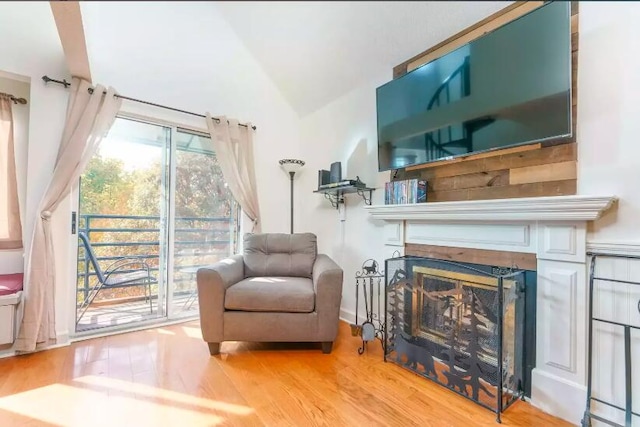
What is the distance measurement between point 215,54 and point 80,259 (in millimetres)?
2323

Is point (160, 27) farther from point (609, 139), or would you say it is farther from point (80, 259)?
point (80, 259)

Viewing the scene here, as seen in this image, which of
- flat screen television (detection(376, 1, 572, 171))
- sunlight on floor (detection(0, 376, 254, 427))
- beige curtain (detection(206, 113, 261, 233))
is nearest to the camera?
flat screen television (detection(376, 1, 572, 171))

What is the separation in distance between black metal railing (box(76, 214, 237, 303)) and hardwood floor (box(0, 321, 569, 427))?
668 millimetres

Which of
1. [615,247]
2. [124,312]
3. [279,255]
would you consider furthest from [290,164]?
[615,247]

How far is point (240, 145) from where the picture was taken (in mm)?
2805

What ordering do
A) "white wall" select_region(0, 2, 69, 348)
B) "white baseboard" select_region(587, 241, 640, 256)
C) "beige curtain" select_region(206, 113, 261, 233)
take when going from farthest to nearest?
"beige curtain" select_region(206, 113, 261, 233) → "white wall" select_region(0, 2, 69, 348) → "white baseboard" select_region(587, 241, 640, 256)

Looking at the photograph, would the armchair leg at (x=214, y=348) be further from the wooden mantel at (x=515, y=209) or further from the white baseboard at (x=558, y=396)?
the white baseboard at (x=558, y=396)

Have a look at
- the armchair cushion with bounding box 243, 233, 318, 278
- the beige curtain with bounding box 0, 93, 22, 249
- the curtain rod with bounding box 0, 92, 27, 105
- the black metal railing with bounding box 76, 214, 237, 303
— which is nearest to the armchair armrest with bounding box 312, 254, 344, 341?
the armchair cushion with bounding box 243, 233, 318, 278

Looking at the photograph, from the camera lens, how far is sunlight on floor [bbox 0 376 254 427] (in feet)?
4.18

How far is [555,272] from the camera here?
4.50 ft

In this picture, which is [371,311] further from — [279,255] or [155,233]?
[155,233]

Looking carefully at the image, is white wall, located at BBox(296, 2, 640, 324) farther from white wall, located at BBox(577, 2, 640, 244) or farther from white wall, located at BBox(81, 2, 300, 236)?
white wall, located at BBox(81, 2, 300, 236)

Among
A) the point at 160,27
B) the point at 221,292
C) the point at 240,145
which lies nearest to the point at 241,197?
the point at 240,145

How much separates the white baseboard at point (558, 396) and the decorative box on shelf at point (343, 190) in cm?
151
